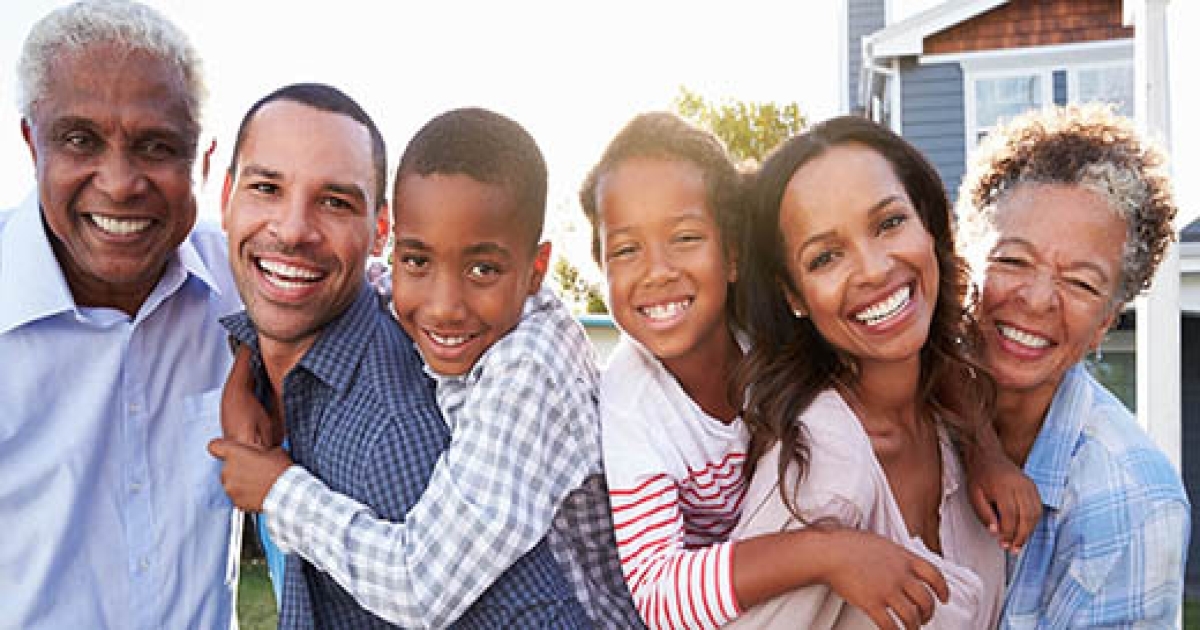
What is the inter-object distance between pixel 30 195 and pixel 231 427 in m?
1.14

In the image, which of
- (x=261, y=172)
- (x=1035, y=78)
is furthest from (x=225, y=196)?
(x=1035, y=78)

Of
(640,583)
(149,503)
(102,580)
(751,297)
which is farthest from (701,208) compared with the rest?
(102,580)

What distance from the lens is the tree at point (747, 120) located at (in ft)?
49.5

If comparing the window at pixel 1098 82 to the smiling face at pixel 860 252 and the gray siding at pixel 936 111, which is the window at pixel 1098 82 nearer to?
the gray siding at pixel 936 111

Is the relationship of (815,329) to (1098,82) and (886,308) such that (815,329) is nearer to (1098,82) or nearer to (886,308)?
(886,308)

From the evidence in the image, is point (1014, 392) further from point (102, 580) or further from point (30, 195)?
point (30, 195)

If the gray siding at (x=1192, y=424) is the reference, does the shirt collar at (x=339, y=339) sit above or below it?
above

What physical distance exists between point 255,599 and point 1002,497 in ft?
27.6

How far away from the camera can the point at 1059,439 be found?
2.60m

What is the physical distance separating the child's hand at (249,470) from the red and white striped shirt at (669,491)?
0.72 m

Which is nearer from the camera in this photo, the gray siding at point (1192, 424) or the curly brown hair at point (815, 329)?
the curly brown hair at point (815, 329)

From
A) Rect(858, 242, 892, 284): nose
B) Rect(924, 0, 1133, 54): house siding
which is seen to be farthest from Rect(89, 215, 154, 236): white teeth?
Rect(924, 0, 1133, 54): house siding

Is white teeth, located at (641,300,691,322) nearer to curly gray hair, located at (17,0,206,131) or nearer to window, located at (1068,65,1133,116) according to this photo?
curly gray hair, located at (17,0,206,131)

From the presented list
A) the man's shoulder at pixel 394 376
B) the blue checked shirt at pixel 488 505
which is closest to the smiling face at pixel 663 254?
the blue checked shirt at pixel 488 505
